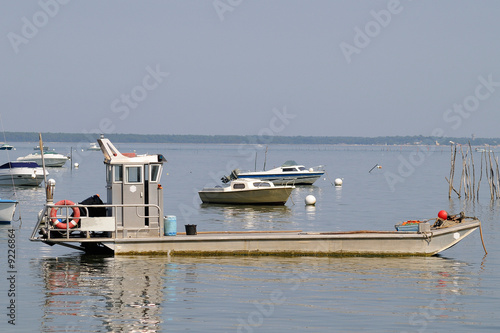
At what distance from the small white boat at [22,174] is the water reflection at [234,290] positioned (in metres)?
40.9

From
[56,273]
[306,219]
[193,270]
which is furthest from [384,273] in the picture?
[306,219]

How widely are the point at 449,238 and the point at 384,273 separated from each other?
12.5 feet

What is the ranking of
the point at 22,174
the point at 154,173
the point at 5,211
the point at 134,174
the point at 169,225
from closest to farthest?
the point at 134,174 < the point at 154,173 < the point at 169,225 < the point at 5,211 < the point at 22,174

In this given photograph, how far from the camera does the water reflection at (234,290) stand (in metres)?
16.8

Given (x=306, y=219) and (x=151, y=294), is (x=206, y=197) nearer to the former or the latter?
(x=306, y=219)

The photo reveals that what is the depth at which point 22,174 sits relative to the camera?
63.9 metres

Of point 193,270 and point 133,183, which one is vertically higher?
point 133,183

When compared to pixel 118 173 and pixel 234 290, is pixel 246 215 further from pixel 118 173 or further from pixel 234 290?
pixel 234 290

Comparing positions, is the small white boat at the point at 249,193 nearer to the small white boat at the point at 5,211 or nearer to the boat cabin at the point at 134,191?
the small white boat at the point at 5,211

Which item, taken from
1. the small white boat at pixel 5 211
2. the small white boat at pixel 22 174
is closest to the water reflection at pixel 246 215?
the small white boat at pixel 5 211

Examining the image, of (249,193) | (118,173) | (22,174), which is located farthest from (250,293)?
(22,174)

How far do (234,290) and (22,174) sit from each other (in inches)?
1896

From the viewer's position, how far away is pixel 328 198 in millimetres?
60656

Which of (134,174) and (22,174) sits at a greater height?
(22,174)
